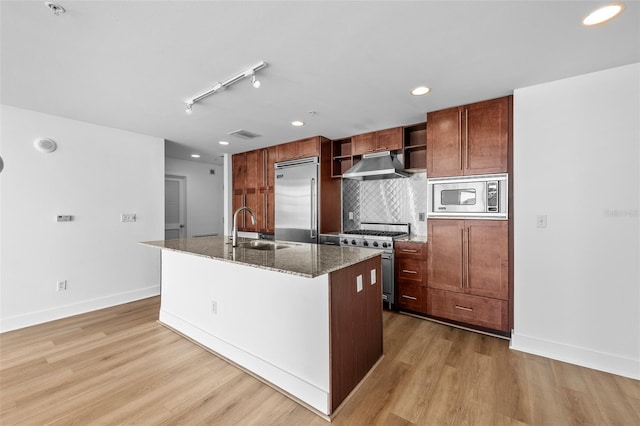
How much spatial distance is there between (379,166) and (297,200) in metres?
1.42

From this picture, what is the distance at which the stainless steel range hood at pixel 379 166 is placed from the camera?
3447mm

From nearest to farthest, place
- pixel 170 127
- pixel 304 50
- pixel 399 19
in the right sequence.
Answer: pixel 399 19, pixel 304 50, pixel 170 127

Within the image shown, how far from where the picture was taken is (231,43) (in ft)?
5.80

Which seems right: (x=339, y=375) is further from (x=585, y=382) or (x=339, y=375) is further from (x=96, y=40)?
(x=96, y=40)

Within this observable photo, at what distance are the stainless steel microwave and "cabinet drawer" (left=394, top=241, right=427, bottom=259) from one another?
1.33ft

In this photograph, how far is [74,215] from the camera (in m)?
3.39

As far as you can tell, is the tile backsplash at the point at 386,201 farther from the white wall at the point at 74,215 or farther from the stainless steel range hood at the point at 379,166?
the white wall at the point at 74,215

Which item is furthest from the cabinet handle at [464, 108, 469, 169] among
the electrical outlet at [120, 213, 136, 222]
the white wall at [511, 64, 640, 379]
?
the electrical outlet at [120, 213, 136, 222]

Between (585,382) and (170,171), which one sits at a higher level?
(170,171)

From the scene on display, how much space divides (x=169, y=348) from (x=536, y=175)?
371 centimetres

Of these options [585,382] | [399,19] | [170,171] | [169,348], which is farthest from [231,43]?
[170,171]

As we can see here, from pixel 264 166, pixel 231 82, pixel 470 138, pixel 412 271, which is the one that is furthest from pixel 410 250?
pixel 264 166

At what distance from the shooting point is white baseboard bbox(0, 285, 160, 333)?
2.95m

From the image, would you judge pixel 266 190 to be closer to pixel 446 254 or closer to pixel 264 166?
pixel 264 166
